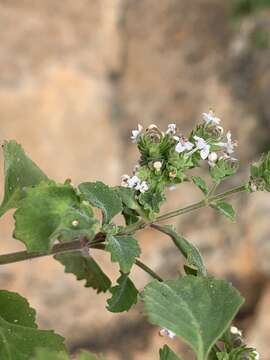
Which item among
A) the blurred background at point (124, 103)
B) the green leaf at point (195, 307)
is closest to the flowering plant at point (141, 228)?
the green leaf at point (195, 307)

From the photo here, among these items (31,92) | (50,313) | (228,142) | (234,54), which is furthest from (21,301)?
(234,54)

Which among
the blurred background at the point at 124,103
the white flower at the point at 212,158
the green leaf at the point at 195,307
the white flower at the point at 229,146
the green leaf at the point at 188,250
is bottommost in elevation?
the green leaf at the point at 195,307

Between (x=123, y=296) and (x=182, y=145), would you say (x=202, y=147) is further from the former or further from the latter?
(x=123, y=296)

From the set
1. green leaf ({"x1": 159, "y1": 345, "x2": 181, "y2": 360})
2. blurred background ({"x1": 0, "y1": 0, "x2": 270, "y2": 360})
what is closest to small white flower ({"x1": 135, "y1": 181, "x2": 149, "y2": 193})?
green leaf ({"x1": 159, "y1": 345, "x2": 181, "y2": 360})

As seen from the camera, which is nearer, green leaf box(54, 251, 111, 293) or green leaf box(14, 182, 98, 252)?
green leaf box(14, 182, 98, 252)

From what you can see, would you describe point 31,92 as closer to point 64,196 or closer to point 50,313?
point 50,313

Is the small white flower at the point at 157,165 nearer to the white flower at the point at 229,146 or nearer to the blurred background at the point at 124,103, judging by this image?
the white flower at the point at 229,146

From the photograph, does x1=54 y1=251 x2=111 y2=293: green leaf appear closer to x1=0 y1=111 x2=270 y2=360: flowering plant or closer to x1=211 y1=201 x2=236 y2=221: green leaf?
x1=0 y1=111 x2=270 y2=360: flowering plant
